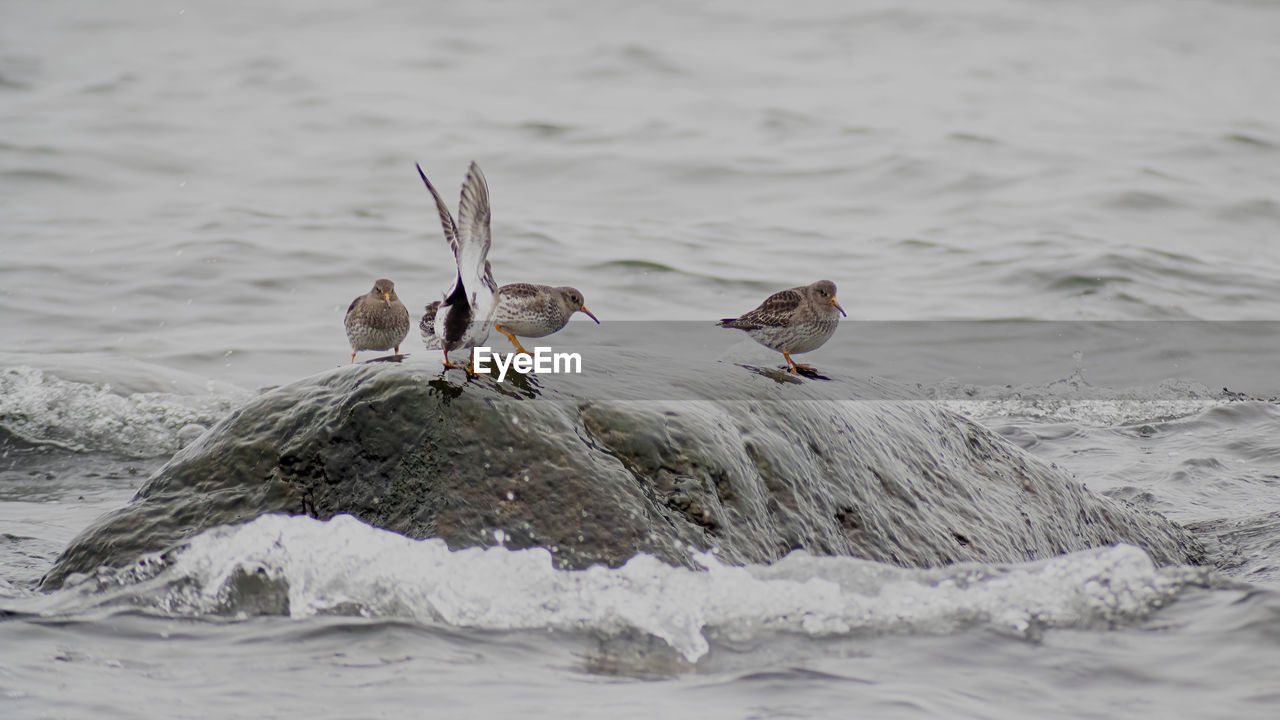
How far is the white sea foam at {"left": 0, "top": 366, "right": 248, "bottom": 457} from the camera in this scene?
7.69m

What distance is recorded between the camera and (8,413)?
7.92 m

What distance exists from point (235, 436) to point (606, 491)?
56.1 inches

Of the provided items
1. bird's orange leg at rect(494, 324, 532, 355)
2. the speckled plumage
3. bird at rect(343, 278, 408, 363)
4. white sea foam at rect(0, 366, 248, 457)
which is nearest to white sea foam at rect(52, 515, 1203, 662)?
bird's orange leg at rect(494, 324, 532, 355)

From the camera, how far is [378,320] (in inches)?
258

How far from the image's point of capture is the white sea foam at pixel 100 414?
7688mm

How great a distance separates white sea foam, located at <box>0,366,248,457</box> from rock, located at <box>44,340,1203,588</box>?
357 cm

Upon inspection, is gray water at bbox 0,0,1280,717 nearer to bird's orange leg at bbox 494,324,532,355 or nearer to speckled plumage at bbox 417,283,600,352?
bird's orange leg at bbox 494,324,532,355

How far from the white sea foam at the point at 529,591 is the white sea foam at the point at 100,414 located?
3.80m

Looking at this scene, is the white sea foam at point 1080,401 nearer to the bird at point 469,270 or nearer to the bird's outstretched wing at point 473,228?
the bird at point 469,270

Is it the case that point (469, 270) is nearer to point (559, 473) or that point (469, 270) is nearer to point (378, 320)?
point (559, 473)

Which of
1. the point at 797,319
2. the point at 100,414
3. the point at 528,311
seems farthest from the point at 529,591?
the point at 100,414

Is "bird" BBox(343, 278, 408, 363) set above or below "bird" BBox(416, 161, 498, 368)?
below

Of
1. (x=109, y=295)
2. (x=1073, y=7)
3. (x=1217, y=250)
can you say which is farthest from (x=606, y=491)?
(x=1073, y=7)

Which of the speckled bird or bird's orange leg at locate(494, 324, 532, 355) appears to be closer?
bird's orange leg at locate(494, 324, 532, 355)
